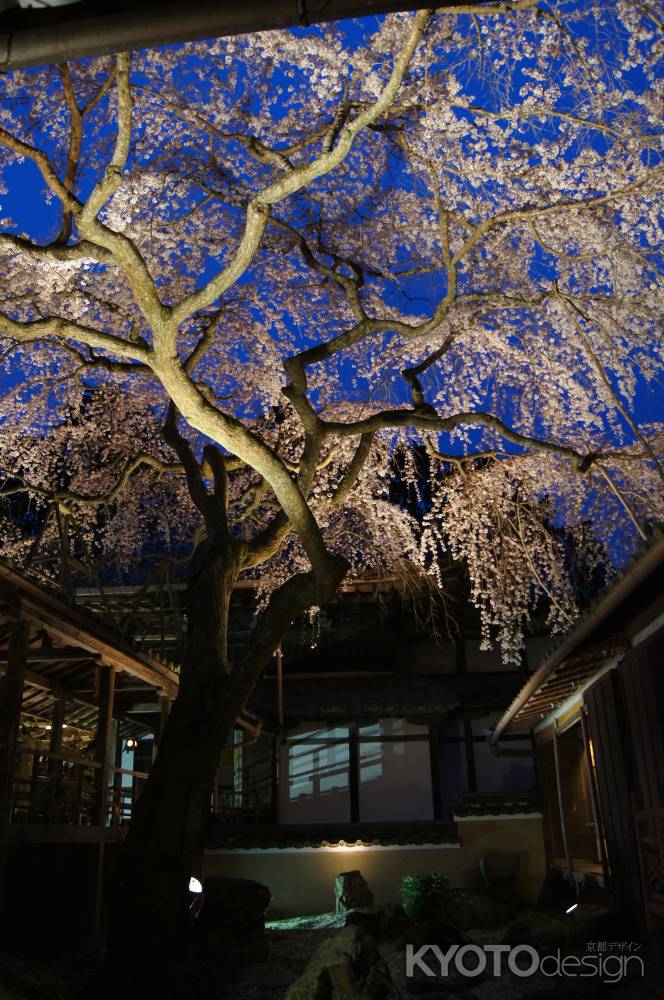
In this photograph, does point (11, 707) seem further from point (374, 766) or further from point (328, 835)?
point (374, 766)

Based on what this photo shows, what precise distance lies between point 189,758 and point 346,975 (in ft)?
7.74

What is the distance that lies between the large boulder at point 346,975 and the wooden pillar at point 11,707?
336 centimetres

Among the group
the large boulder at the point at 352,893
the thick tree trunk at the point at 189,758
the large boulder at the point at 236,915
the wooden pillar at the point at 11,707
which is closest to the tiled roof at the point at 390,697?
the large boulder at the point at 352,893

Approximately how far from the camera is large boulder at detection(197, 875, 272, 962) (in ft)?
27.1

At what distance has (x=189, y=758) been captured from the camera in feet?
23.2

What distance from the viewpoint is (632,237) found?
8742mm

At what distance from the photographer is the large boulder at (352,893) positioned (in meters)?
13.9

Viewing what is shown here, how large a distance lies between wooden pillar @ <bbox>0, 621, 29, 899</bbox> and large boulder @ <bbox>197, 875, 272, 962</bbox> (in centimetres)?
244

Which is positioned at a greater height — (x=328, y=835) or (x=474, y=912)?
(x=328, y=835)

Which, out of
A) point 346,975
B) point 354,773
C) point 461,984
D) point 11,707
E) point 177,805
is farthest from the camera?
point 354,773

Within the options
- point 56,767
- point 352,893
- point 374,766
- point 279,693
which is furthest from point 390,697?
point 56,767

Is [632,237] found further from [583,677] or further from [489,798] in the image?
[489,798]

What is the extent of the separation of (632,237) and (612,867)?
22.7 ft

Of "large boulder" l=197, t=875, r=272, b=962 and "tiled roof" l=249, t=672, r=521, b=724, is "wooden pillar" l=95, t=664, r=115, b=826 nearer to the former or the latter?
"large boulder" l=197, t=875, r=272, b=962
